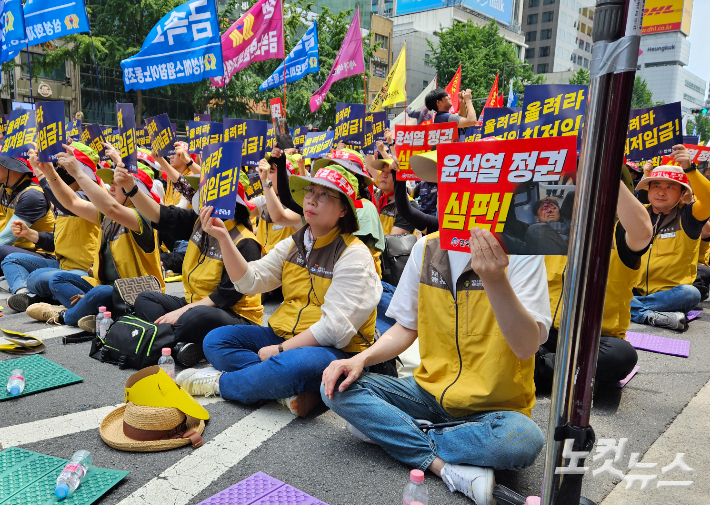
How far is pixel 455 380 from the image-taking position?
8.12 ft

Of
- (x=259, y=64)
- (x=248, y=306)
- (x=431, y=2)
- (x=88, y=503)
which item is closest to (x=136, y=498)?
(x=88, y=503)

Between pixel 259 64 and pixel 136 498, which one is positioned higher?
pixel 259 64

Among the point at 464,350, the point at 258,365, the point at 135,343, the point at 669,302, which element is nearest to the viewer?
the point at 464,350

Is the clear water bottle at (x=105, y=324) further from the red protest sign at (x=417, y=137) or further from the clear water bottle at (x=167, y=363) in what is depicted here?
the red protest sign at (x=417, y=137)

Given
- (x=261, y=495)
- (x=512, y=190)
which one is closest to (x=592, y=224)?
(x=512, y=190)

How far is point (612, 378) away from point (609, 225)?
2777 millimetres

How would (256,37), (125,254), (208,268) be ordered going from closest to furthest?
1. (208,268)
2. (125,254)
3. (256,37)

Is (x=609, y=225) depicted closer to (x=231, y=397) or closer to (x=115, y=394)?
(x=231, y=397)

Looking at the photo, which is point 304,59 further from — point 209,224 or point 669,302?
point 209,224

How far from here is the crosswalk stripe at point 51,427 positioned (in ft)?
9.18

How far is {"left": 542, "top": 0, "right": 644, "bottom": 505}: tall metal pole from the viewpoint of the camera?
112 cm

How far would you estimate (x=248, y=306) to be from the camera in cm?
418

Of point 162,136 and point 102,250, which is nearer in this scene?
point 102,250

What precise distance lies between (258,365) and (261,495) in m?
0.96
